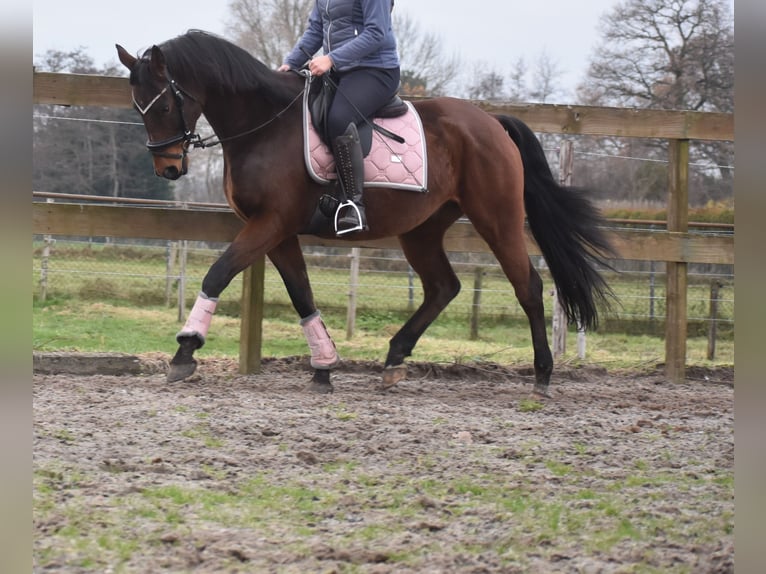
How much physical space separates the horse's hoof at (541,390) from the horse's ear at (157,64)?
10.1 feet

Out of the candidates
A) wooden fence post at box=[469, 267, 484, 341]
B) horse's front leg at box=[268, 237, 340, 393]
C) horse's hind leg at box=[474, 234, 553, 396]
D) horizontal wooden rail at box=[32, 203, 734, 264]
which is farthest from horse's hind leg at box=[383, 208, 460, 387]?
wooden fence post at box=[469, 267, 484, 341]

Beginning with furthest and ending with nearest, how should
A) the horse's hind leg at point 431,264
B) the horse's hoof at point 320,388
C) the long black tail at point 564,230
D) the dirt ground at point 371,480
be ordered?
the horse's hind leg at point 431,264 → the long black tail at point 564,230 → the horse's hoof at point 320,388 → the dirt ground at point 371,480

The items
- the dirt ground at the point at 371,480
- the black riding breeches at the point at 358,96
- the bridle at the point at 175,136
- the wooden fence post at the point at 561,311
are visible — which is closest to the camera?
the dirt ground at the point at 371,480

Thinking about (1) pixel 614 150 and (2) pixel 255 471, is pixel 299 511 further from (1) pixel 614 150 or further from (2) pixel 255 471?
(1) pixel 614 150

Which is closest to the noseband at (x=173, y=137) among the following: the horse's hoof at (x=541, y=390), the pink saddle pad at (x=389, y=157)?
the pink saddle pad at (x=389, y=157)

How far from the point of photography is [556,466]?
366 cm

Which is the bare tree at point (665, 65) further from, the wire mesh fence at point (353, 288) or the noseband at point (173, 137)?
the noseband at point (173, 137)

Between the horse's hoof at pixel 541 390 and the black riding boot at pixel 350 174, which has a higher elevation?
the black riding boot at pixel 350 174

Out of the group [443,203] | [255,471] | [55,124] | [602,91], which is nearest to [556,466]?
[255,471]

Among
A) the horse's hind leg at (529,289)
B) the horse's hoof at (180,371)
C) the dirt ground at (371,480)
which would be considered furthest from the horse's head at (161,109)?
the horse's hind leg at (529,289)

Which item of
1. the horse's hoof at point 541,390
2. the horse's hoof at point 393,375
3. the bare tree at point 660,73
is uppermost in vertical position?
the bare tree at point 660,73

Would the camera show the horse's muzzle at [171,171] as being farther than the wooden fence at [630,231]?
No

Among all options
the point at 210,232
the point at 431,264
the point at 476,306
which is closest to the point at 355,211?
the point at 431,264

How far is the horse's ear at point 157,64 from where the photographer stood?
5.04 meters
